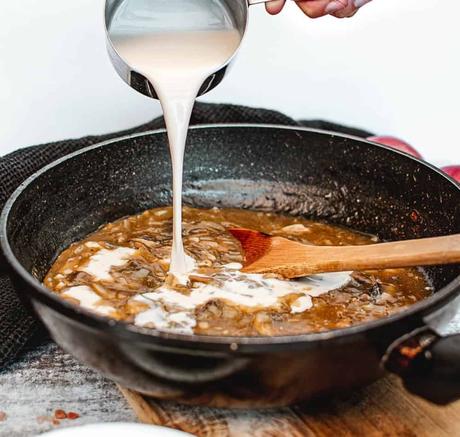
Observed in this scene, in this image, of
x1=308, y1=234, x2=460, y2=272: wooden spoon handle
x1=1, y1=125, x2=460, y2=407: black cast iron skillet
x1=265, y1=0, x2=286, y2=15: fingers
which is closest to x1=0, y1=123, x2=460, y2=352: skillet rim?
x1=1, y1=125, x2=460, y2=407: black cast iron skillet

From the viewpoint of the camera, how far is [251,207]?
1776 millimetres

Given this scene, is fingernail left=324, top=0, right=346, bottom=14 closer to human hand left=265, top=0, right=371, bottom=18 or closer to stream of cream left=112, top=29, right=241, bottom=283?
human hand left=265, top=0, right=371, bottom=18

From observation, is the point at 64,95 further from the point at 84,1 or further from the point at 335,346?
the point at 335,346

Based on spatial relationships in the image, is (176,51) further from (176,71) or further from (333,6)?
(333,6)

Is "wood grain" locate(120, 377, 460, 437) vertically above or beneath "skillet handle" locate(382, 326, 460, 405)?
beneath

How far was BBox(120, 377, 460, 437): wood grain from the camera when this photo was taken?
3.92ft

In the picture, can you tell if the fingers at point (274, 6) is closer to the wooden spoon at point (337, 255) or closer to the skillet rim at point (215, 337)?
the wooden spoon at point (337, 255)

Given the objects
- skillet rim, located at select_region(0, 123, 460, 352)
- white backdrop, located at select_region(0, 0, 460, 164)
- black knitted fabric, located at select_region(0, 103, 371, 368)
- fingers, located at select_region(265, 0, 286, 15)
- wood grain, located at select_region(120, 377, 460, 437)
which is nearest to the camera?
skillet rim, located at select_region(0, 123, 460, 352)

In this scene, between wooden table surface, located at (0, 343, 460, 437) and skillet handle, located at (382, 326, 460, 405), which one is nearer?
skillet handle, located at (382, 326, 460, 405)

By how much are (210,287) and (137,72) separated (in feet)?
1.31

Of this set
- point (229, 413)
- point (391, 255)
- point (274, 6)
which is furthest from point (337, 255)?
point (274, 6)

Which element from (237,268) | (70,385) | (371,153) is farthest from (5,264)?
(371,153)

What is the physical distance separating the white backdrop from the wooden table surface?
0.99 metres

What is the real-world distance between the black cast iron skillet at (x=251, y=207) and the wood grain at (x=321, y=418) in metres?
0.12
